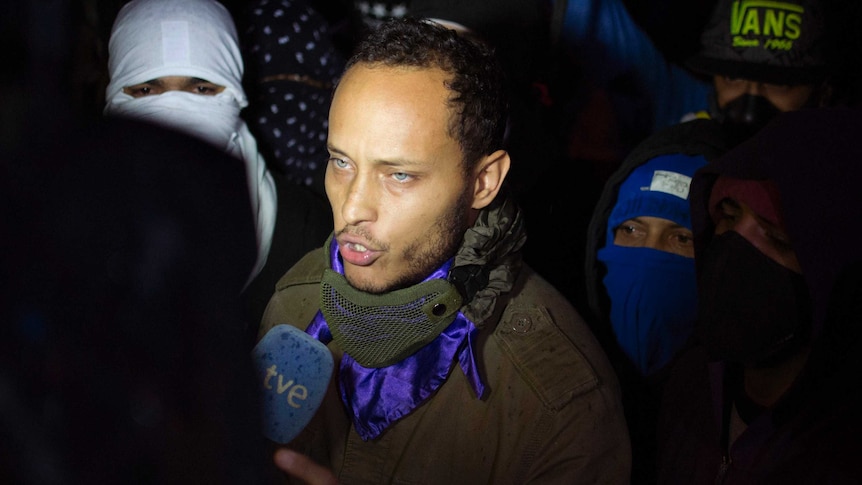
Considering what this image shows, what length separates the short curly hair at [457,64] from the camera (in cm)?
153

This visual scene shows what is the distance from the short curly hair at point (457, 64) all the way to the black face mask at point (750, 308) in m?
0.81

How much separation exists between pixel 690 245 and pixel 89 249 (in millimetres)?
2295

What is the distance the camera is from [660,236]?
2.75 m

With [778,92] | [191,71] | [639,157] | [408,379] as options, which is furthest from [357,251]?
[778,92]

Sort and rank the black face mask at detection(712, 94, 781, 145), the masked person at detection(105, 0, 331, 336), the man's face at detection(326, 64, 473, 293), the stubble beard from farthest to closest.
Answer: the black face mask at detection(712, 94, 781, 145) < the masked person at detection(105, 0, 331, 336) < the stubble beard < the man's face at detection(326, 64, 473, 293)

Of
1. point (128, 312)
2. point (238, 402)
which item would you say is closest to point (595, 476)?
point (238, 402)

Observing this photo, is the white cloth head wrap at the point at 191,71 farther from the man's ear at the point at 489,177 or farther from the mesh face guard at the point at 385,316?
the man's ear at the point at 489,177

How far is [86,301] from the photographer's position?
36.7 inches

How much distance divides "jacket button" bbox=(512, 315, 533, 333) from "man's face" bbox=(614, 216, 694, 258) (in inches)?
45.4

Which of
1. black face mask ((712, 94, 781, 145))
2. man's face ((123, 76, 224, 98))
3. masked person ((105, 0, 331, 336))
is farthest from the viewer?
black face mask ((712, 94, 781, 145))

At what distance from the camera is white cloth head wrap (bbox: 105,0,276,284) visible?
101 inches

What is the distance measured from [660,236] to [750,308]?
2.91 ft

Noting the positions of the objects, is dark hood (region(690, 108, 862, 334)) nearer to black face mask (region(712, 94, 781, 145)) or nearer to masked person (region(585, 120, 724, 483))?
masked person (region(585, 120, 724, 483))

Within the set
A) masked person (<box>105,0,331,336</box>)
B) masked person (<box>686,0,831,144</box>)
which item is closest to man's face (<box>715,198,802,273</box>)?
masked person (<box>686,0,831,144</box>)
